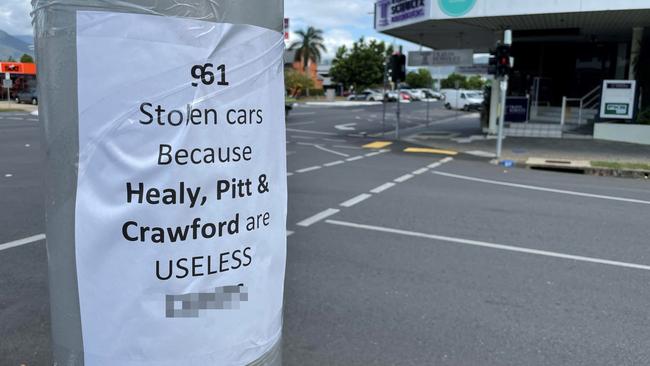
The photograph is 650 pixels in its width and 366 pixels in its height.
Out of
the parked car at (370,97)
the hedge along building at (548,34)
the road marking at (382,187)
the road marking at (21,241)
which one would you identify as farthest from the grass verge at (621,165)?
the parked car at (370,97)

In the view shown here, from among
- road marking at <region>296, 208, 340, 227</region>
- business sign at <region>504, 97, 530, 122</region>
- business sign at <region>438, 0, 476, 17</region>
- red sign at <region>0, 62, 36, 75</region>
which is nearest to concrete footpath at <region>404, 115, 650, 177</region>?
business sign at <region>504, 97, 530, 122</region>

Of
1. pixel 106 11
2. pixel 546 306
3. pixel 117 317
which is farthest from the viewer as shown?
pixel 546 306

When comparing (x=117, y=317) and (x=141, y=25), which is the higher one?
(x=141, y=25)

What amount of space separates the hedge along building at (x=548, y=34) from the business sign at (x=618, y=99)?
6.66 feet

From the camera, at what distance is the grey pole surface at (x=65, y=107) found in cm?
159

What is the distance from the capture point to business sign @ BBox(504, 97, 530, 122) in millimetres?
23125

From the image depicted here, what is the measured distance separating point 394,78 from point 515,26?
16.8 feet

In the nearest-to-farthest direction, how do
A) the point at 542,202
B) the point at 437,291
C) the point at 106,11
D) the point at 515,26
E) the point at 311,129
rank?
the point at 106,11
the point at 437,291
the point at 542,202
the point at 515,26
the point at 311,129

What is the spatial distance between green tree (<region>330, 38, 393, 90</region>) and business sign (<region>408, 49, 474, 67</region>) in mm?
55352

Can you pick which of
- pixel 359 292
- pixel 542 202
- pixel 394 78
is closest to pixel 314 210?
pixel 359 292

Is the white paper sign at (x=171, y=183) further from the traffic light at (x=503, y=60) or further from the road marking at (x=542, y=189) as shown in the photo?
the traffic light at (x=503, y=60)

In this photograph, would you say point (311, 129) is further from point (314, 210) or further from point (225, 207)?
point (225, 207)

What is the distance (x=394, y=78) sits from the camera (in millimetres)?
22422

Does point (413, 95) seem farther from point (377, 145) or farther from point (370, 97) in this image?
point (377, 145)
